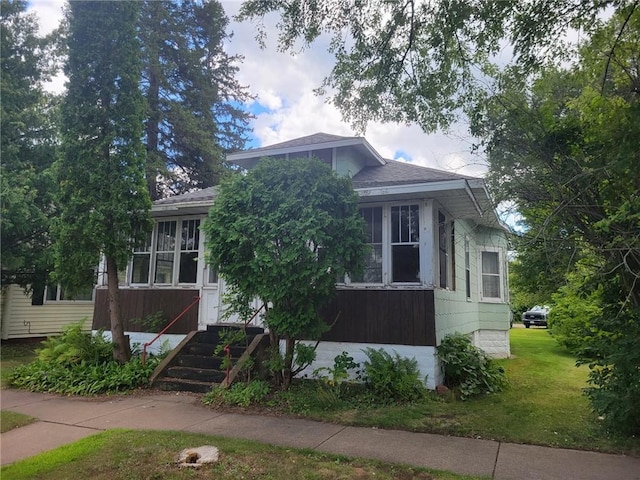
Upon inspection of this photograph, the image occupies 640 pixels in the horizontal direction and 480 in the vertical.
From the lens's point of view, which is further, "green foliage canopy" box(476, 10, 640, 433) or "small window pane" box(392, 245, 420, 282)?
"small window pane" box(392, 245, 420, 282)

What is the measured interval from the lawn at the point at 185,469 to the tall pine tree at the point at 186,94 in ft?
50.9

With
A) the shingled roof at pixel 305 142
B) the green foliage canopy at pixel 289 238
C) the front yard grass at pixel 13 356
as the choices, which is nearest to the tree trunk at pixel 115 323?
the front yard grass at pixel 13 356

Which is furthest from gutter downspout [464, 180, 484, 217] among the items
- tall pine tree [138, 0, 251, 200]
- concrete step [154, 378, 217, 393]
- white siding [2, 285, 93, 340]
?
tall pine tree [138, 0, 251, 200]

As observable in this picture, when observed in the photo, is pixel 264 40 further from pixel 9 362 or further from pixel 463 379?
pixel 9 362

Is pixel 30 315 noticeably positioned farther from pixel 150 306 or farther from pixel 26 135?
pixel 150 306

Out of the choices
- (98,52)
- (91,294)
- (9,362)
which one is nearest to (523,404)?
(98,52)

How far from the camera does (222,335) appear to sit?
7.16m

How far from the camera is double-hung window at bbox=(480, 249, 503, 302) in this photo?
12.9m

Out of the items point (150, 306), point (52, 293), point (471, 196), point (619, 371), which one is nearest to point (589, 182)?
point (619, 371)

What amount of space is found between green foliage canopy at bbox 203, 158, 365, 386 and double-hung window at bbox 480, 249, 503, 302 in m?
7.54

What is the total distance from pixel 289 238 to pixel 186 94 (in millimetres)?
17702

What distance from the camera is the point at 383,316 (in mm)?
7773

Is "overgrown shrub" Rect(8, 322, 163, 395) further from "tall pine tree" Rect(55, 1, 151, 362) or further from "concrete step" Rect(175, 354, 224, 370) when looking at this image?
"concrete step" Rect(175, 354, 224, 370)

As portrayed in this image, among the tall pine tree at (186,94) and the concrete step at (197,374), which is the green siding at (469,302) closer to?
the concrete step at (197,374)
